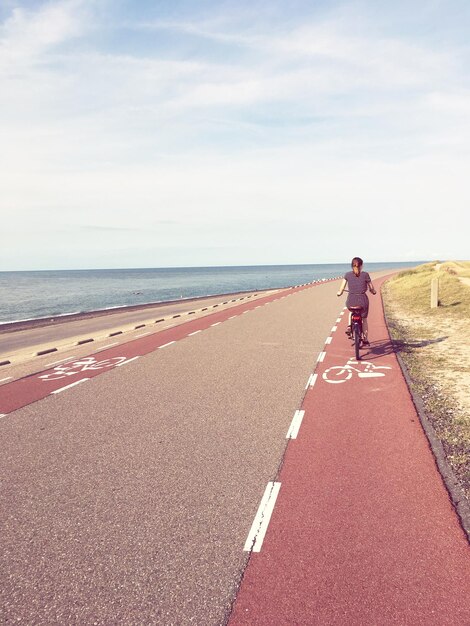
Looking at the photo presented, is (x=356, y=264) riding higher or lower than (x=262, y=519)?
higher

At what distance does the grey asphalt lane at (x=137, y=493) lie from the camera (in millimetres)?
3301

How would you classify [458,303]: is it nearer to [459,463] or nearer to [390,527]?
[459,463]

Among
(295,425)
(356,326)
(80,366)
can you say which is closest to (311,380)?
(356,326)

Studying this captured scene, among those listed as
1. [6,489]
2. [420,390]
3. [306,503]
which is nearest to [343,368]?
[420,390]

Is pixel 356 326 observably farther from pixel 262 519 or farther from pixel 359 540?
pixel 359 540

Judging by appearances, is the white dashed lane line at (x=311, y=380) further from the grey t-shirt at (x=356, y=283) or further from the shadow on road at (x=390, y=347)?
the grey t-shirt at (x=356, y=283)

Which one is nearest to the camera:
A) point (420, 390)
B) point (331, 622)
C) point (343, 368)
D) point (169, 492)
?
point (331, 622)

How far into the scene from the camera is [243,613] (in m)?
3.11

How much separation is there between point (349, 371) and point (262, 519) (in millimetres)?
6364

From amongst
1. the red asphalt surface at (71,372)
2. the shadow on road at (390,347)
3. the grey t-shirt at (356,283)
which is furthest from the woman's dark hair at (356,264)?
the red asphalt surface at (71,372)

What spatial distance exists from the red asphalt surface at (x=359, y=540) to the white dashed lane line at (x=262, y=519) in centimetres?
5

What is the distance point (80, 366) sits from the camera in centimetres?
1202

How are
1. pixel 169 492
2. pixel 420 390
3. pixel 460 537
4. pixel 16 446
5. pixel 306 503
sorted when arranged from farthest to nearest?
pixel 420 390, pixel 16 446, pixel 169 492, pixel 306 503, pixel 460 537

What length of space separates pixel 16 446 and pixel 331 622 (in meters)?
4.75
